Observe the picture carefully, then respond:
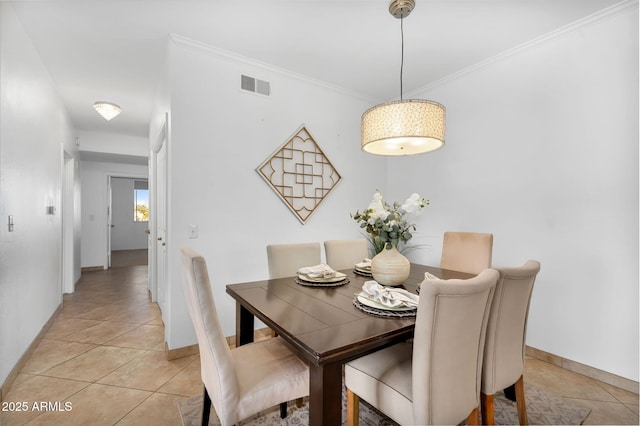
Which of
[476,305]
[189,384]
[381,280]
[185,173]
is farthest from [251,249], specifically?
[476,305]

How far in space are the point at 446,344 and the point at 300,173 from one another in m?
2.36

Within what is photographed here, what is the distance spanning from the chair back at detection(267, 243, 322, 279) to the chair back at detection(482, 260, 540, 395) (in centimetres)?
130

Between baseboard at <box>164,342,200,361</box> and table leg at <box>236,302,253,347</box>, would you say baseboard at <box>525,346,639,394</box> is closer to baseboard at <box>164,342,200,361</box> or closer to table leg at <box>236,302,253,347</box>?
table leg at <box>236,302,253,347</box>

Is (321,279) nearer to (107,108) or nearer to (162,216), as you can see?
(162,216)

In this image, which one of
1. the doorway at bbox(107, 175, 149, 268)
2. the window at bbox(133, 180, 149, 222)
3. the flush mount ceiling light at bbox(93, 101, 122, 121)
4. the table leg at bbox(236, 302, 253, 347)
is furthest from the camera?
the window at bbox(133, 180, 149, 222)

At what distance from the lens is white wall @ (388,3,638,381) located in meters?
1.99

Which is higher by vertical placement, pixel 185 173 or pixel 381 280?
pixel 185 173

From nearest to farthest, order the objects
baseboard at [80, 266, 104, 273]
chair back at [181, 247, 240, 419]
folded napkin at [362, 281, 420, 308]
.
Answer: chair back at [181, 247, 240, 419] → folded napkin at [362, 281, 420, 308] → baseboard at [80, 266, 104, 273]

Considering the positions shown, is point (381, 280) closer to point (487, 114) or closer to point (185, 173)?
point (185, 173)

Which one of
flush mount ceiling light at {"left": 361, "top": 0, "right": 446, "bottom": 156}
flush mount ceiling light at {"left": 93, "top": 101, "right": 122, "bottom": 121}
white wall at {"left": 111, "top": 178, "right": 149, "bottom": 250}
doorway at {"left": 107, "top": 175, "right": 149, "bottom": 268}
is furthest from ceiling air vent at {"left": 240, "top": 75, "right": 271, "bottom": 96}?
white wall at {"left": 111, "top": 178, "right": 149, "bottom": 250}

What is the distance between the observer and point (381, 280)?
165 centimetres

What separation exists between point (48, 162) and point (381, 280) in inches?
139

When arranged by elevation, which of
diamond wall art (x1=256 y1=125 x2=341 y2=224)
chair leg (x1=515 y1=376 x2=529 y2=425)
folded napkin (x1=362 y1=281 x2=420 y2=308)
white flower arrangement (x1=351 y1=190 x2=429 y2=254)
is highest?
diamond wall art (x1=256 y1=125 x2=341 y2=224)

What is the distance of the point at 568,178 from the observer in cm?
224
